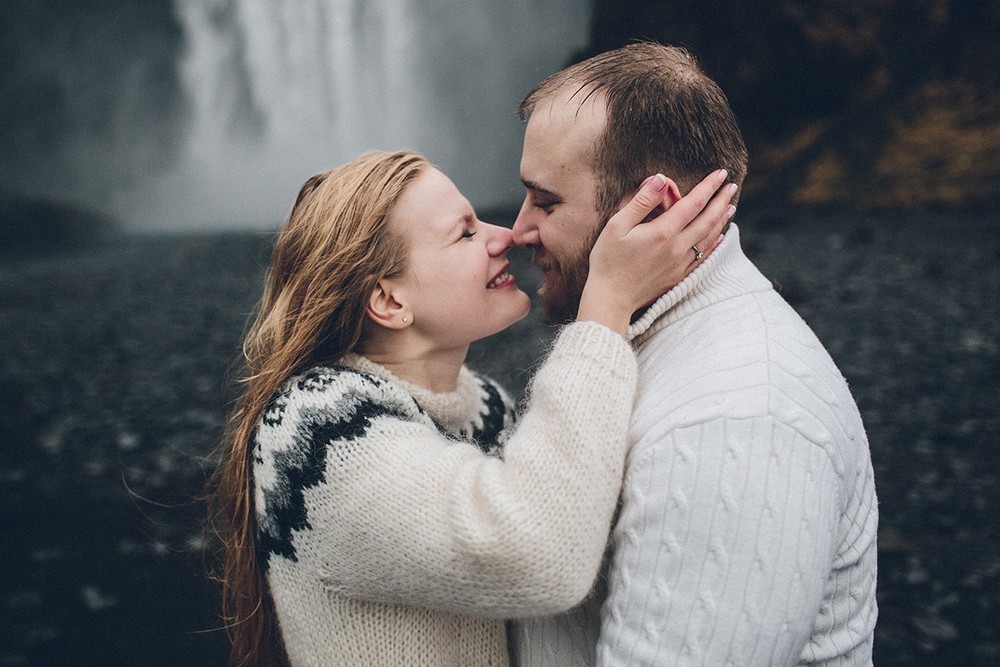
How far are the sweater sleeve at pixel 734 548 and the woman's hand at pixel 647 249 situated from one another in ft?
1.76

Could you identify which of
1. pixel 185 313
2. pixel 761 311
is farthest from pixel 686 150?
pixel 185 313

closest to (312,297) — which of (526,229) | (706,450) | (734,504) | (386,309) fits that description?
(386,309)

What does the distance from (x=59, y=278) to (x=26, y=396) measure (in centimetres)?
1149

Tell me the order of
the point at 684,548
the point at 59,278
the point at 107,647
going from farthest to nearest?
the point at 59,278 < the point at 107,647 < the point at 684,548

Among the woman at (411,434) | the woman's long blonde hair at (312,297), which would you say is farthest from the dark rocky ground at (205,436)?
the woman at (411,434)

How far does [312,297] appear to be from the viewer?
2742mm

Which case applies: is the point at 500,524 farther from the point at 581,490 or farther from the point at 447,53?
the point at 447,53

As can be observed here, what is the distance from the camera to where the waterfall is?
34.6 m

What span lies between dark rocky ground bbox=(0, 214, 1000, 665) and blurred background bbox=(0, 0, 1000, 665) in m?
0.03

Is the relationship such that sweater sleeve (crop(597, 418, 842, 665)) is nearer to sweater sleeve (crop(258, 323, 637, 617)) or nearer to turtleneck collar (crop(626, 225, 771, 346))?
sweater sleeve (crop(258, 323, 637, 617))

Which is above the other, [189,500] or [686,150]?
[686,150]

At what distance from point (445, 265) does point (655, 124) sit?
2.90 ft

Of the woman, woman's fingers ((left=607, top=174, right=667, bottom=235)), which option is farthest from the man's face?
woman's fingers ((left=607, top=174, right=667, bottom=235))

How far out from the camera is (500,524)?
1.98 m
